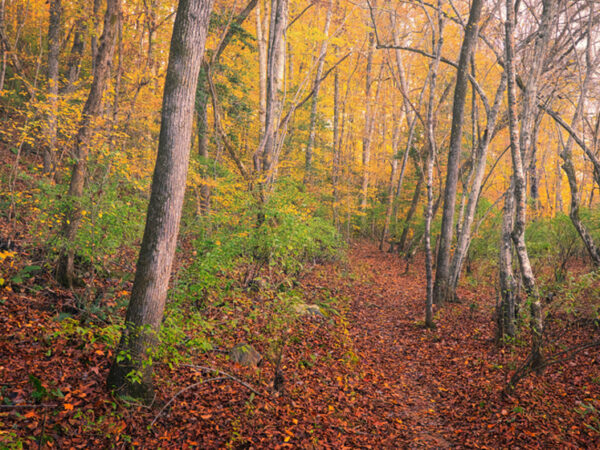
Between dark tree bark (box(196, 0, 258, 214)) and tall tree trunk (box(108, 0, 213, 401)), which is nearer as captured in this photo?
tall tree trunk (box(108, 0, 213, 401))

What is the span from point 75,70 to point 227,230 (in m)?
11.0

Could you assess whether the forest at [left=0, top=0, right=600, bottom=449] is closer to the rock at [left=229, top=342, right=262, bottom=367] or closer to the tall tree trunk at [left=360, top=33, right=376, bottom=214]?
the rock at [left=229, top=342, right=262, bottom=367]

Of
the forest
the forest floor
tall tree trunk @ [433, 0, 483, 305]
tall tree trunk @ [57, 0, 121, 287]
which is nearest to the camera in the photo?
the forest floor

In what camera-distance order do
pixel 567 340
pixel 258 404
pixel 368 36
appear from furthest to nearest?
1. pixel 368 36
2. pixel 567 340
3. pixel 258 404

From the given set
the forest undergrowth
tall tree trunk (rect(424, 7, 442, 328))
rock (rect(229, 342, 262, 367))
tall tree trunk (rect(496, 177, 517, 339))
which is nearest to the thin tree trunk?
the forest undergrowth

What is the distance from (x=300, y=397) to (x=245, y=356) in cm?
107

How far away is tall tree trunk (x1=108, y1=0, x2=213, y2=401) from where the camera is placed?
3770 millimetres

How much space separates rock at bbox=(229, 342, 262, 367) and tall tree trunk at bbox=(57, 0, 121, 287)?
2834 mm

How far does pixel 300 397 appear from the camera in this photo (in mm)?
5168

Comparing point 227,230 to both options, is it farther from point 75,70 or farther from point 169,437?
point 75,70

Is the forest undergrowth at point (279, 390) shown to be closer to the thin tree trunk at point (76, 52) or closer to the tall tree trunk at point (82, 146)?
the tall tree trunk at point (82, 146)

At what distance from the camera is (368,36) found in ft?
58.8

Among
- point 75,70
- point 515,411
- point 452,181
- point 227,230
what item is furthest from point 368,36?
point 515,411

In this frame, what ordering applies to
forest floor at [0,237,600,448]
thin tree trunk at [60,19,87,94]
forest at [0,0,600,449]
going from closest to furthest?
forest floor at [0,237,600,448] < forest at [0,0,600,449] < thin tree trunk at [60,19,87,94]
